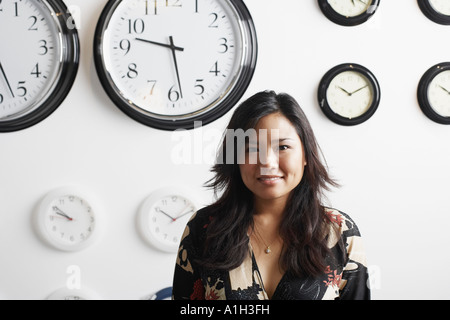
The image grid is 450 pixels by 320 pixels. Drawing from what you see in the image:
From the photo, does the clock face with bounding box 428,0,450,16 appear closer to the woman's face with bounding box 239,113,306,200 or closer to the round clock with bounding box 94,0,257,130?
the round clock with bounding box 94,0,257,130

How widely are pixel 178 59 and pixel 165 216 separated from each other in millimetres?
612

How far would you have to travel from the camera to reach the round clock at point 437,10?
A: 2012mm

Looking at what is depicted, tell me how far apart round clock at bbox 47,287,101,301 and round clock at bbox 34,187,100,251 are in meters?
0.16

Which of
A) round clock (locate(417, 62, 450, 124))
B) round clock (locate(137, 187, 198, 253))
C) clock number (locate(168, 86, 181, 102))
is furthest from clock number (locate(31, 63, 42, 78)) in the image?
round clock (locate(417, 62, 450, 124))

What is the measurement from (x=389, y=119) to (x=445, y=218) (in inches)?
18.1

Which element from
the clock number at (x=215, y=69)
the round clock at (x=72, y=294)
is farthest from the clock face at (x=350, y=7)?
the round clock at (x=72, y=294)

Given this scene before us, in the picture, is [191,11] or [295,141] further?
[191,11]

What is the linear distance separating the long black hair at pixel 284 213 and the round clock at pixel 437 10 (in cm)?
119

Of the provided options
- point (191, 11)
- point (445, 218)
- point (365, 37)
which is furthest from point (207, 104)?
point (445, 218)

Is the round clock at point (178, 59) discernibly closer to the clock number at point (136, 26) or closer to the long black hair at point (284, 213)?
the clock number at point (136, 26)

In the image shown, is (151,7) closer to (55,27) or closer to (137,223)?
(55,27)

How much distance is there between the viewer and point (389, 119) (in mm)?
2055

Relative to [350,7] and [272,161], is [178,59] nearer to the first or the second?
[350,7]
